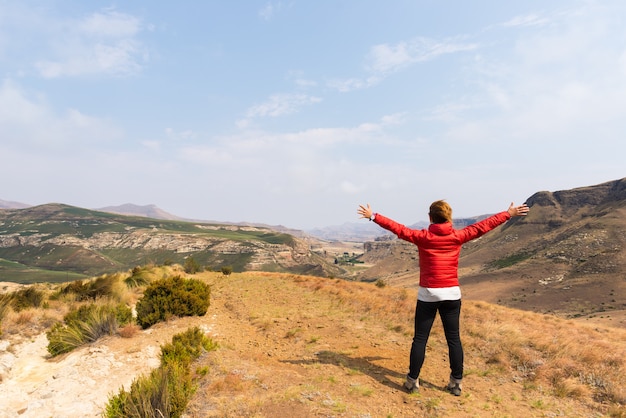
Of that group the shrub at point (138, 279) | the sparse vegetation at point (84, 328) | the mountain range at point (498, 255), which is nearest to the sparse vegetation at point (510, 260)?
the mountain range at point (498, 255)

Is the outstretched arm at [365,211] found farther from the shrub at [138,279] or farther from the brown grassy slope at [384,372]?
the shrub at [138,279]

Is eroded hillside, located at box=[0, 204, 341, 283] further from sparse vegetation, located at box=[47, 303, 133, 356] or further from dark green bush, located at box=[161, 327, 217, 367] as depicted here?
dark green bush, located at box=[161, 327, 217, 367]

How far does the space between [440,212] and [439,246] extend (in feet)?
2.05

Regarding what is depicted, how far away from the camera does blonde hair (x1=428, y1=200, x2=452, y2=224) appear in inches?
223

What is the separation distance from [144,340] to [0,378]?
3.03 meters

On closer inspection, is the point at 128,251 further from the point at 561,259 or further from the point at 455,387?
the point at 455,387

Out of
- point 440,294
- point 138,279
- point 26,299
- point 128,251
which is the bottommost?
point 128,251

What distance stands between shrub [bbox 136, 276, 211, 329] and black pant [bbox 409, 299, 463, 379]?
8.63 metres

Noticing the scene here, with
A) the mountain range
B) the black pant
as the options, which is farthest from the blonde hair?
the mountain range

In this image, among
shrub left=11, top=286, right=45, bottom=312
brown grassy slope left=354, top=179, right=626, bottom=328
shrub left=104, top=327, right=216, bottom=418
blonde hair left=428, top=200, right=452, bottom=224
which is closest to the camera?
shrub left=104, top=327, right=216, bottom=418

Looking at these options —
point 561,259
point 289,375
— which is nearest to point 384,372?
point 289,375

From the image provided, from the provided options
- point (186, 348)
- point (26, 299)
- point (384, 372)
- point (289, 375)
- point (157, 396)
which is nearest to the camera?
point (157, 396)

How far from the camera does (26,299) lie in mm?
13820

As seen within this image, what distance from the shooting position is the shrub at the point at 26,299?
42.6ft
